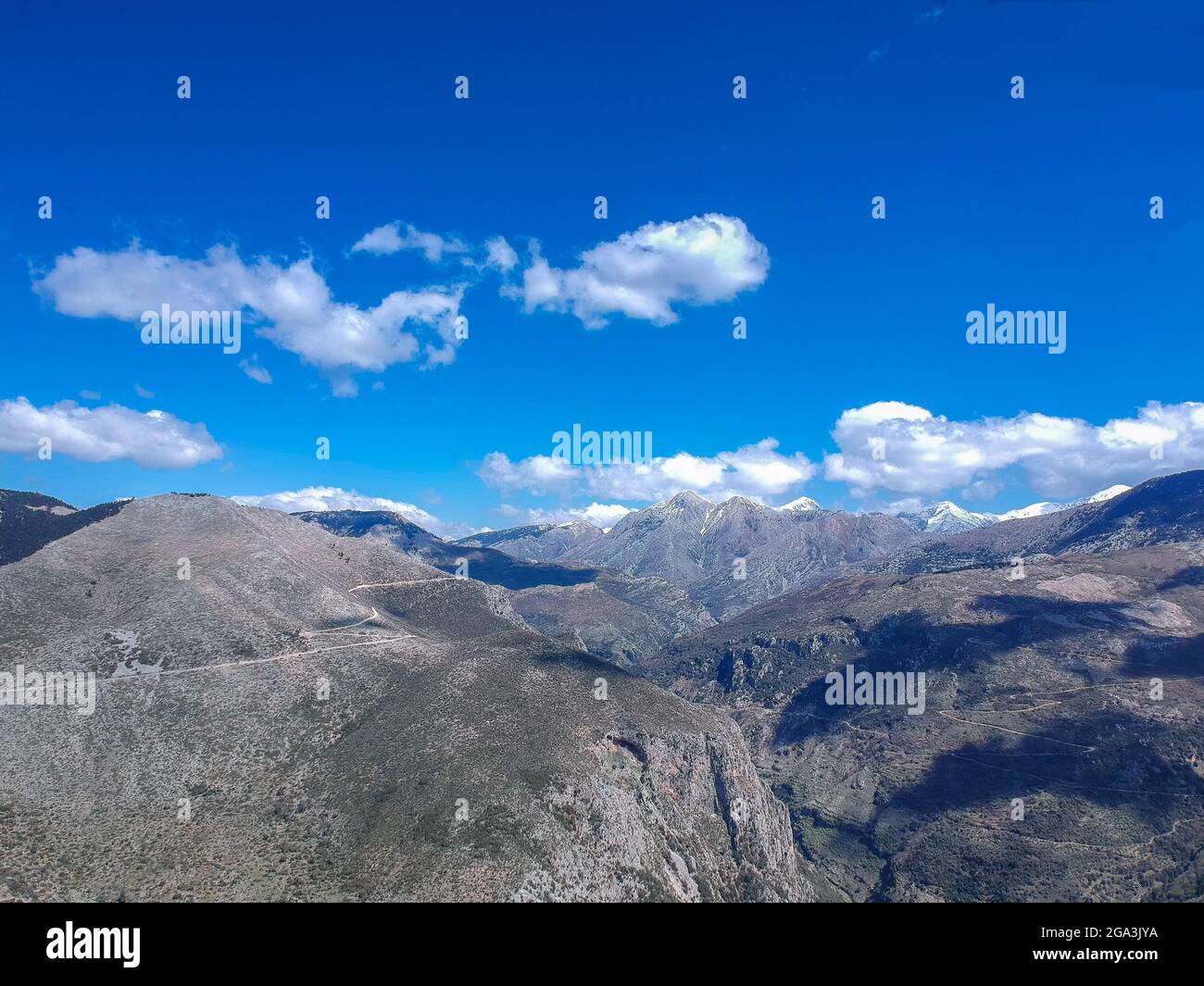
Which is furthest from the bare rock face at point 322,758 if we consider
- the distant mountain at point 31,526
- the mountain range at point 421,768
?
the distant mountain at point 31,526

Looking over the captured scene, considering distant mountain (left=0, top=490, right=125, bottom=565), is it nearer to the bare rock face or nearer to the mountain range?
the mountain range

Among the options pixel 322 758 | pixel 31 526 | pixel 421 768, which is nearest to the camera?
pixel 421 768

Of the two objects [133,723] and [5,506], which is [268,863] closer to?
[133,723]

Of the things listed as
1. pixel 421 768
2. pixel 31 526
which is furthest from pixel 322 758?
pixel 31 526

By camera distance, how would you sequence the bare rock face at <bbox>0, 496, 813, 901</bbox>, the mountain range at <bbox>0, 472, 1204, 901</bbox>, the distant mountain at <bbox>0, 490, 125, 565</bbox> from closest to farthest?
the bare rock face at <bbox>0, 496, 813, 901</bbox> < the mountain range at <bbox>0, 472, 1204, 901</bbox> < the distant mountain at <bbox>0, 490, 125, 565</bbox>

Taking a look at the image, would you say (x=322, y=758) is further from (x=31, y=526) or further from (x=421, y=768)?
(x=31, y=526)

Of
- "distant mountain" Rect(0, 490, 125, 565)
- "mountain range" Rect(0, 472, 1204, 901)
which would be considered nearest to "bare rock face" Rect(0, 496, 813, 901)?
"mountain range" Rect(0, 472, 1204, 901)

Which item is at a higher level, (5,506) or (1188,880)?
(5,506)
